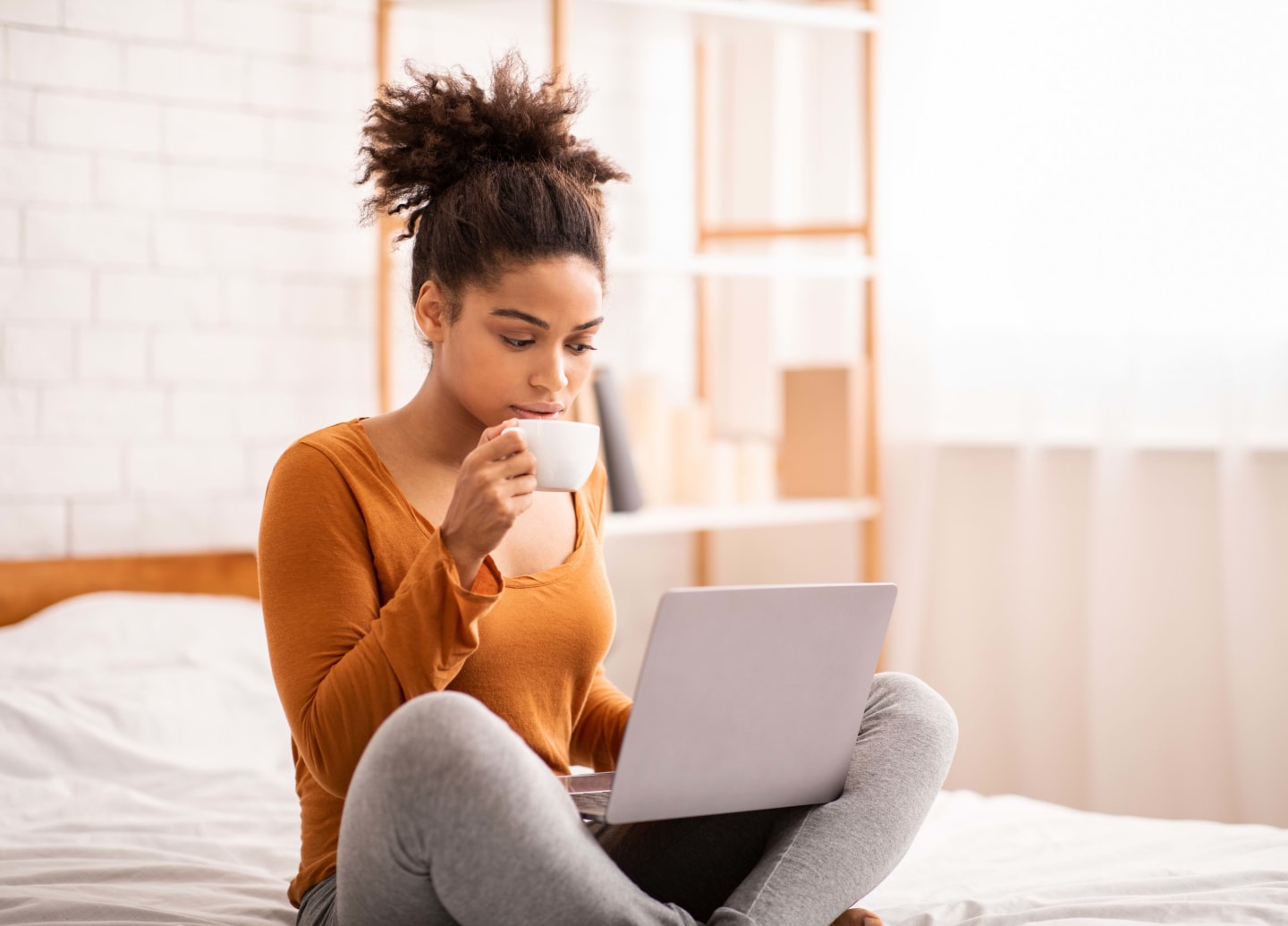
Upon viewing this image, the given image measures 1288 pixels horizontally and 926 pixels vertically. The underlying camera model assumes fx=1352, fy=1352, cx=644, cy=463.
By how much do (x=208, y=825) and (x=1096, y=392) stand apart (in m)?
1.61

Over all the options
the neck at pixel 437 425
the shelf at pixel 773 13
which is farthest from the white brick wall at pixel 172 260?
the neck at pixel 437 425

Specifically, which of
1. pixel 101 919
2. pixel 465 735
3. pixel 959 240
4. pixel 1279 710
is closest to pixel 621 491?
pixel 959 240

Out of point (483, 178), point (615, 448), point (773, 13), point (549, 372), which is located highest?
point (773, 13)

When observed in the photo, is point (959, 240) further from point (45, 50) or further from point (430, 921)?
point (430, 921)

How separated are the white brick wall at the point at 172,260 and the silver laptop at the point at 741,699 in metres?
1.44

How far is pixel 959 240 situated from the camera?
2553mm

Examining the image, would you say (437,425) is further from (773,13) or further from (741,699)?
(773,13)

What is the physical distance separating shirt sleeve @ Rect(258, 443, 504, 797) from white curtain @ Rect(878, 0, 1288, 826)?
1502 mm

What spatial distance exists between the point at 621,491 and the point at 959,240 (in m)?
0.81

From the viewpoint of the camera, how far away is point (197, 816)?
5.24 ft

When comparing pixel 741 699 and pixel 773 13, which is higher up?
pixel 773 13

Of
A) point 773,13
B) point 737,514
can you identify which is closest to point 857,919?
point 737,514

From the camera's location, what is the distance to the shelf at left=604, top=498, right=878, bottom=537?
2396 mm

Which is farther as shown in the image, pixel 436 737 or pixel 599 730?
pixel 599 730
